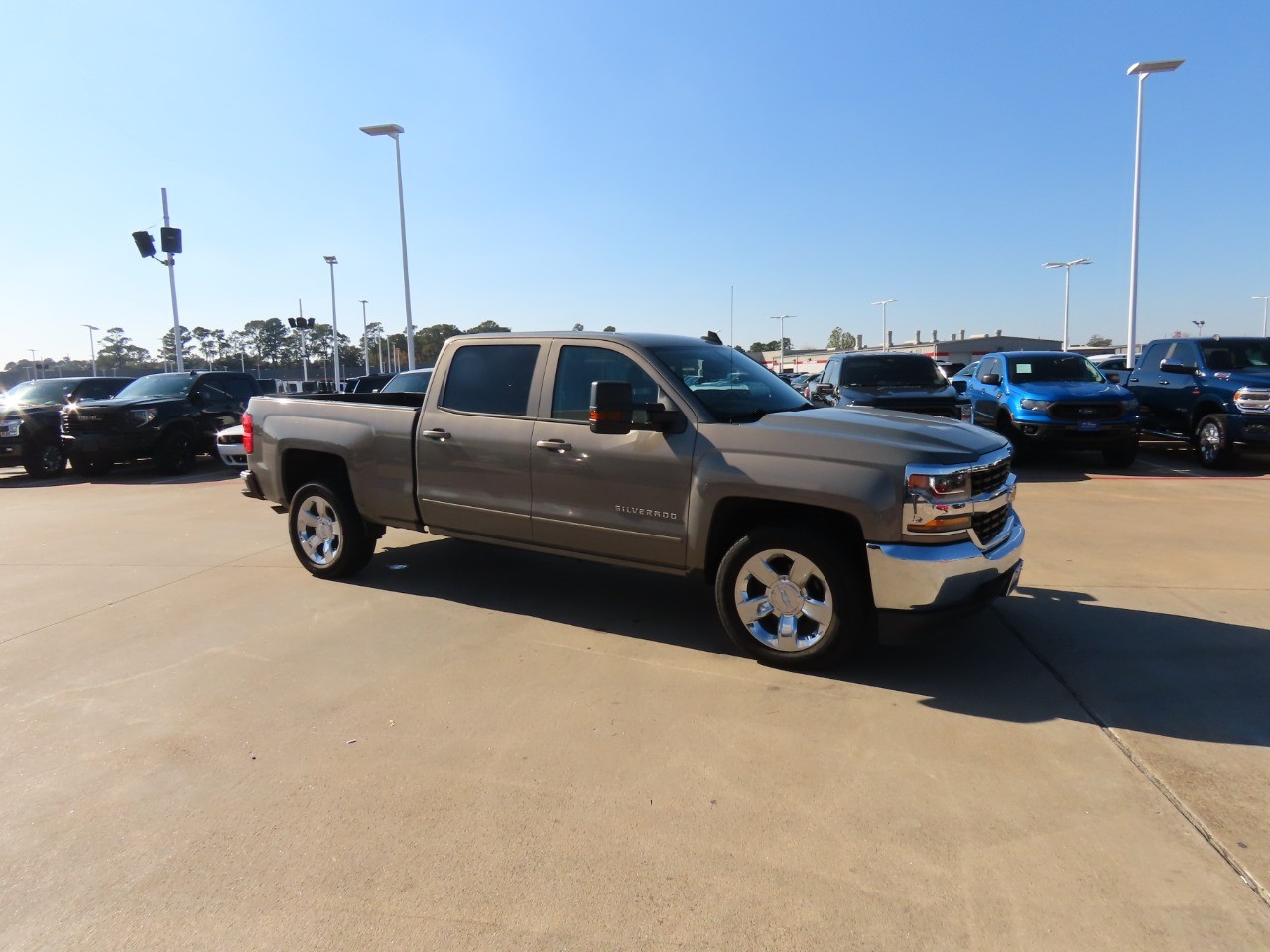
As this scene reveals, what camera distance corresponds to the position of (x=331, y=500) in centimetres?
606

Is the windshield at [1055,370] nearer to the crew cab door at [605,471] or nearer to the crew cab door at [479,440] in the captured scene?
the crew cab door at [605,471]

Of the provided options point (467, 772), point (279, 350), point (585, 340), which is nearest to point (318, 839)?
point (467, 772)

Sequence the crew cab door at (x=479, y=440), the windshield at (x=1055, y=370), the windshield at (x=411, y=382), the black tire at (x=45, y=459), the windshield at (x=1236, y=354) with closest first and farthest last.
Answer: the crew cab door at (x=479, y=440) < the windshield at (x=1236, y=354) < the windshield at (x=1055, y=370) < the windshield at (x=411, y=382) < the black tire at (x=45, y=459)

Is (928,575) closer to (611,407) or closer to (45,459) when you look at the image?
(611,407)

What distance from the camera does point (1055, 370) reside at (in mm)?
12461

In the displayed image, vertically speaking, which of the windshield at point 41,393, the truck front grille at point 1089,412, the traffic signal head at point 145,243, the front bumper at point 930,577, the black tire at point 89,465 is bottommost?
the black tire at point 89,465

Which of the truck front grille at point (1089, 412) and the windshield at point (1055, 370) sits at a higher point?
the windshield at point (1055, 370)

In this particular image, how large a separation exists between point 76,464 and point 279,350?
10367cm

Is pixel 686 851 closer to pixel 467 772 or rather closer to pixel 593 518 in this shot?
pixel 467 772

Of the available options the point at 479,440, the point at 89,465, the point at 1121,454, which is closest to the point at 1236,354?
the point at 1121,454

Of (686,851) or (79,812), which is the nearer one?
(686,851)

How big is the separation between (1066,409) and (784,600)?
904cm

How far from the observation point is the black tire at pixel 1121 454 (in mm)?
11466

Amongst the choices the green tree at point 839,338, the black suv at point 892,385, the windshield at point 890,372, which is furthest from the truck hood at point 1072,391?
the green tree at point 839,338
